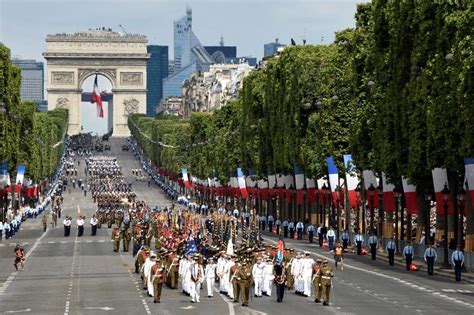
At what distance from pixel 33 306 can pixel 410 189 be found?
32.8 m

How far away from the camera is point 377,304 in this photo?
2297 inches

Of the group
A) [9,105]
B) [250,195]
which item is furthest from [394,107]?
[250,195]

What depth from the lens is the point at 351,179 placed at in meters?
105

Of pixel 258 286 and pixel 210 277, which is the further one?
pixel 210 277

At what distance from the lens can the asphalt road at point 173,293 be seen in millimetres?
56688

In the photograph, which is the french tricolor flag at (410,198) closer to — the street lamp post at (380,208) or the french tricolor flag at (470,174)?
the french tricolor flag at (470,174)

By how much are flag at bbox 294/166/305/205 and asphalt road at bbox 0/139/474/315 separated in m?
35.1

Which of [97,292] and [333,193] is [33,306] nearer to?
[97,292]

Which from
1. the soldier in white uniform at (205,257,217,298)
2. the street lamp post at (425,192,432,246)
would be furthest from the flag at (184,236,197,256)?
the street lamp post at (425,192,432,246)

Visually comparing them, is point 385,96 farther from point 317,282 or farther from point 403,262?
point 317,282

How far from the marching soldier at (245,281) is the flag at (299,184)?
67.1 meters

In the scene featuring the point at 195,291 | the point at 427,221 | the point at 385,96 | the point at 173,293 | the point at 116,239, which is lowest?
the point at 173,293

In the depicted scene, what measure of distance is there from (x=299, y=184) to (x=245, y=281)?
69.8 metres

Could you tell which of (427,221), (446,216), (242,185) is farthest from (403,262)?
(242,185)
